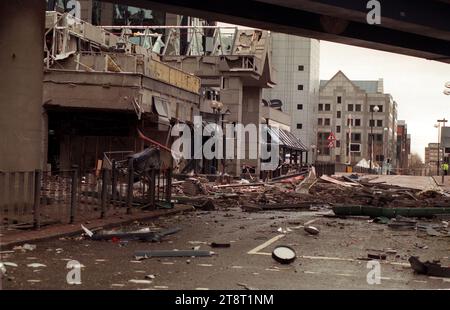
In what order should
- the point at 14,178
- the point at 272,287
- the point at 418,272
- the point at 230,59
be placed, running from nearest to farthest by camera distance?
the point at 272,287
the point at 418,272
the point at 14,178
the point at 230,59

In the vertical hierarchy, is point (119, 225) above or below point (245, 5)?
below

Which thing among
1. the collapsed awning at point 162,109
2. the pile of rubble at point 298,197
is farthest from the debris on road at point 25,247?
the collapsed awning at point 162,109

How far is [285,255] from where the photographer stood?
381 inches

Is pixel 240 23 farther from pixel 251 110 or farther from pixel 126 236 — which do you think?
pixel 251 110

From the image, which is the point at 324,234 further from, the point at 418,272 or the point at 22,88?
the point at 22,88

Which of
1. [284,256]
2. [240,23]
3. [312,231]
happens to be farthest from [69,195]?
[240,23]

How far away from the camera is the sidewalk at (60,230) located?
10.8 m

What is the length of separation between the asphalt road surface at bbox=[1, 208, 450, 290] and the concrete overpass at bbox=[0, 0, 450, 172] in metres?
3.77

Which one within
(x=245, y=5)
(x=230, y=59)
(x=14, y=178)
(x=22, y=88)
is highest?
(x=230, y=59)

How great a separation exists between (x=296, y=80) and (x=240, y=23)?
307ft

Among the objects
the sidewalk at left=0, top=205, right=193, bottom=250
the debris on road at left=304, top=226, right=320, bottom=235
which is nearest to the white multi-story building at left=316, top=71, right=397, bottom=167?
the sidewalk at left=0, top=205, right=193, bottom=250

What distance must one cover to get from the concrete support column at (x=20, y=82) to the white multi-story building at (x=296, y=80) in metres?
96.7
